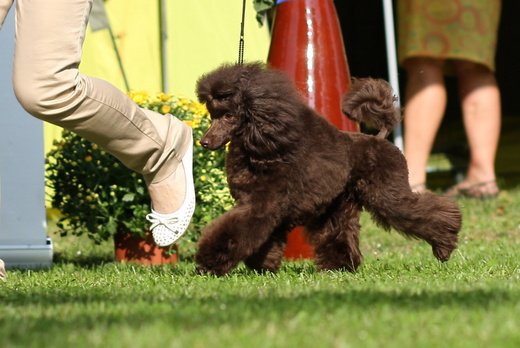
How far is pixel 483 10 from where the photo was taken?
739cm

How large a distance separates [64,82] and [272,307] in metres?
1.28

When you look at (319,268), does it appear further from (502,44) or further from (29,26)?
(502,44)

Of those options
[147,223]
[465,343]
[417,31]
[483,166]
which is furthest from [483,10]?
[465,343]

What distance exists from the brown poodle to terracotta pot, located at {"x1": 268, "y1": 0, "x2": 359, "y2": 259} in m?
0.84

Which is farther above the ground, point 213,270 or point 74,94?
point 74,94

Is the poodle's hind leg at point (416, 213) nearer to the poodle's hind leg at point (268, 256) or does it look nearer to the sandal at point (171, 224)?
the poodle's hind leg at point (268, 256)

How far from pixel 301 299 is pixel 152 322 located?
0.59 meters

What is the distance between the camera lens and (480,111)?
289 inches

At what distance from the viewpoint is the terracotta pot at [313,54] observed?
15.5 feet

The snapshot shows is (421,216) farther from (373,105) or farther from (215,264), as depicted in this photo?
(215,264)

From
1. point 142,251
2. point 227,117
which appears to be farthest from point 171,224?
point 142,251

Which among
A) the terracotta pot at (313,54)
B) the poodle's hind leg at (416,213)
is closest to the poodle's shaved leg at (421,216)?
the poodle's hind leg at (416,213)

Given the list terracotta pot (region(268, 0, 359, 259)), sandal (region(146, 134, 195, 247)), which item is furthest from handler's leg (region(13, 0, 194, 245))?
terracotta pot (region(268, 0, 359, 259))

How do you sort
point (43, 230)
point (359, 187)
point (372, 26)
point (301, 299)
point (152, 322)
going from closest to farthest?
point (152, 322) → point (301, 299) → point (359, 187) → point (43, 230) → point (372, 26)
